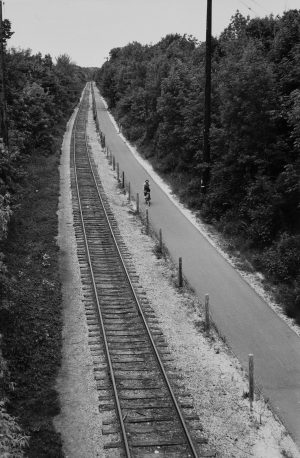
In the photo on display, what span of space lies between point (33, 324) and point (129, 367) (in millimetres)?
3527

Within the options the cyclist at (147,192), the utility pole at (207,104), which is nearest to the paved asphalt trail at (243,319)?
the cyclist at (147,192)

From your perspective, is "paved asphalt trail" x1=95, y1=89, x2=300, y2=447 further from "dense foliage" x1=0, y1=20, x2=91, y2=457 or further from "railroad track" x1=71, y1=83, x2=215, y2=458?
"dense foliage" x1=0, y1=20, x2=91, y2=457

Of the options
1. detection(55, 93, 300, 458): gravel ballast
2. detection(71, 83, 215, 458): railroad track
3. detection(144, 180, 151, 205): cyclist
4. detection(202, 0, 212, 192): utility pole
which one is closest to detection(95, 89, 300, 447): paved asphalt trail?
detection(55, 93, 300, 458): gravel ballast

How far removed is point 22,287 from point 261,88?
1260 centimetres

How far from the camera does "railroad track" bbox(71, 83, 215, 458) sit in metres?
10.3

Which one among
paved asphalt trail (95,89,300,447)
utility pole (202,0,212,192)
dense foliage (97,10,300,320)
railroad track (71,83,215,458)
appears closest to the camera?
railroad track (71,83,215,458)

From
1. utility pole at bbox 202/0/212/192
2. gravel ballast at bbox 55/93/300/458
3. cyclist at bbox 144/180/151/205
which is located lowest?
gravel ballast at bbox 55/93/300/458

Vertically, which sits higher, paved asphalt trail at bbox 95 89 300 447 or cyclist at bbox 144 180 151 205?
cyclist at bbox 144 180 151 205

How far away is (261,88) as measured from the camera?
67.3 ft

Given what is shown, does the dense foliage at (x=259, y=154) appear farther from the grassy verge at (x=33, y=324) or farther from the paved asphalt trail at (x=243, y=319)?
the grassy verge at (x=33, y=324)

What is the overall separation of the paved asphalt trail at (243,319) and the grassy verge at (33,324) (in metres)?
5.16

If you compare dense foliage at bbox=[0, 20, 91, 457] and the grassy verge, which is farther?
the grassy verge

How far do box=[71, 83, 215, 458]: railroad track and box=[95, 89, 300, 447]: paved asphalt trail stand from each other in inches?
83.7

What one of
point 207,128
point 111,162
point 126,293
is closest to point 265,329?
point 126,293
